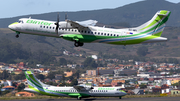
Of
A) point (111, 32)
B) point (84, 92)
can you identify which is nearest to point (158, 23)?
point (111, 32)

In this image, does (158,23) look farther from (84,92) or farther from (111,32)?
(84,92)

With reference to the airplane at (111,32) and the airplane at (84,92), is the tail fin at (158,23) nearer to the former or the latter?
the airplane at (111,32)

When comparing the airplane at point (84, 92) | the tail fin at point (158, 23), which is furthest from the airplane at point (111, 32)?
the airplane at point (84, 92)

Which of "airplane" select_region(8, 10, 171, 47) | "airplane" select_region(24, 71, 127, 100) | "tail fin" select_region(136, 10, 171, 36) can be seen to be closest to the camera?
"tail fin" select_region(136, 10, 171, 36)

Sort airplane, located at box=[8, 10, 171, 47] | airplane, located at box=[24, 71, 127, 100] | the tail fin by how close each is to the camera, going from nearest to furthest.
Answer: the tail fin < airplane, located at box=[8, 10, 171, 47] < airplane, located at box=[24, 71, 127, 100]

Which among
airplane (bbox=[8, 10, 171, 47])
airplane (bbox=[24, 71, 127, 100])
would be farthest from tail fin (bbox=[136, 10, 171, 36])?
airplane (bbox=[24, 71, 127, 100])

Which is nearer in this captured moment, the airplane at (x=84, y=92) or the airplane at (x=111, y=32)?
the airplane at (x=111, y=32)

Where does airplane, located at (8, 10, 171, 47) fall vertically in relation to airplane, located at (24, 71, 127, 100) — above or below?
above

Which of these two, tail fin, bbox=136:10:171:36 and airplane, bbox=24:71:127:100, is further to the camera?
Answer: airplane, bbox=24:71:127:100

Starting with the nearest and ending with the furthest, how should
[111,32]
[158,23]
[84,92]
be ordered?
1. [158,23]
2. [111,32]
3. [84,92]

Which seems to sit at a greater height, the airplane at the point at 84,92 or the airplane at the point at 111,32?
the airplane at the point at 111,32

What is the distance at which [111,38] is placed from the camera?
55.4 metres

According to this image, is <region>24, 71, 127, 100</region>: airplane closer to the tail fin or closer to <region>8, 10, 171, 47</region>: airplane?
<region>8, 10, 171, 47</region>: airplane

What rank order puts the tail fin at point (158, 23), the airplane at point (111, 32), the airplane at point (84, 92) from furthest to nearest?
the airplane at point (84, 92)
the airplane at point (111, 32)
the tail fin at point (158, 23)
